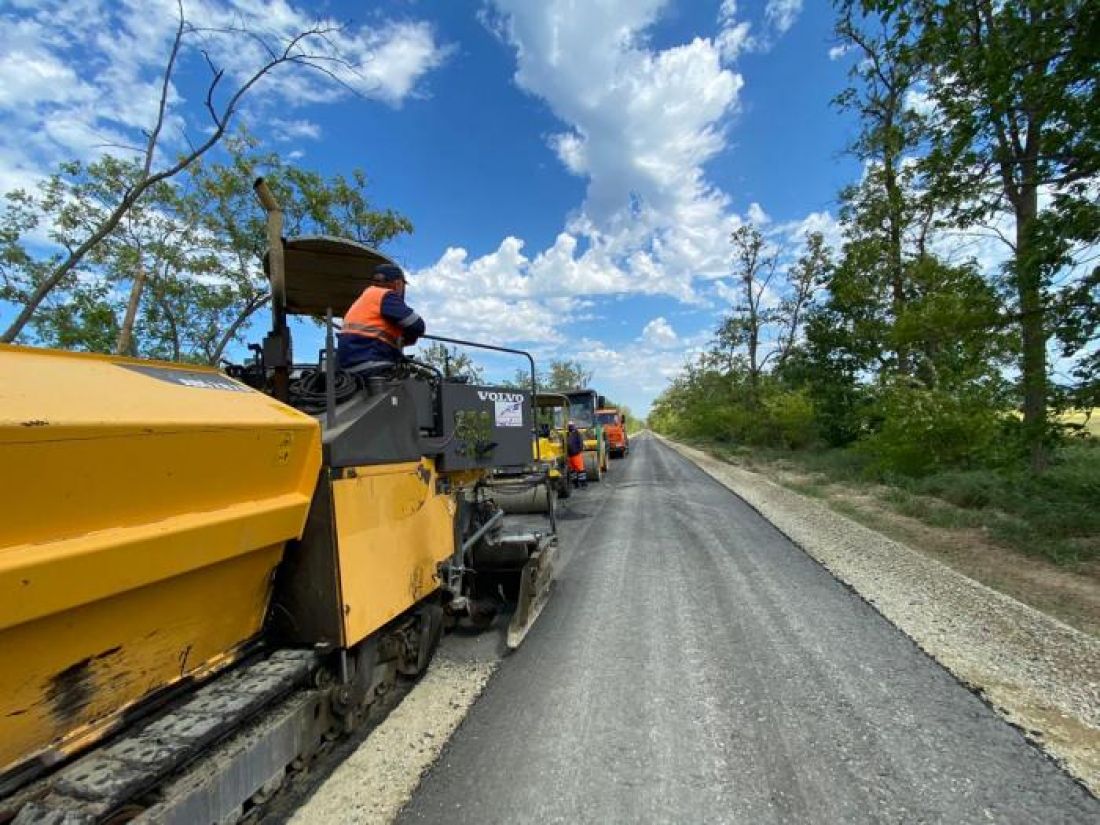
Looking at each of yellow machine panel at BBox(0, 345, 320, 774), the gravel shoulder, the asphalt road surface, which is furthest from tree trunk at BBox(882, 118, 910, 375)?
yellow machine panel at BBox(0, 345, 320, 774)

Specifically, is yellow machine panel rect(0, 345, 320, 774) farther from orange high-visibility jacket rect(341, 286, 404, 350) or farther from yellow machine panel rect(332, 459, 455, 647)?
orange high-visibility jacket rect(341, 286, 404, 350)

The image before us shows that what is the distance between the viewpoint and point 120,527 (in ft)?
5.70

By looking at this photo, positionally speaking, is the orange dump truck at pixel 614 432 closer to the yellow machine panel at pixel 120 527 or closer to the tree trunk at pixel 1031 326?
the tree trunk at pixel 1031 326

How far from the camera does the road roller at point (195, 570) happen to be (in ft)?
5.16

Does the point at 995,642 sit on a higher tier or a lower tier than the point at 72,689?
lower

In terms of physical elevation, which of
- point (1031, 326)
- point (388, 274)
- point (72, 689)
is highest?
point (1031, 326)

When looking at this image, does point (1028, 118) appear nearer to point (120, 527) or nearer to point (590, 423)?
point (120, 527)

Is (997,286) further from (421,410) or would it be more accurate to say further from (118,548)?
(118,548)

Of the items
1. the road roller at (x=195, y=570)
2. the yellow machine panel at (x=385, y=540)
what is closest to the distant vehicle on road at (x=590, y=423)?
the yellow machine panel at (x=385, y=540)

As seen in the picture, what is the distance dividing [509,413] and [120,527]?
10.0ft

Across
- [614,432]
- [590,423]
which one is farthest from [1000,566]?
[614,432]

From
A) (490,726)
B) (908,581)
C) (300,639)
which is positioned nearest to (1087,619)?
(908,581)

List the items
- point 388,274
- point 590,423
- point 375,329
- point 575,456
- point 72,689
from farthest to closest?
1. point 590,423
2. point 575,456
3. point 388,274
4. point 375,329
5. point 72,689

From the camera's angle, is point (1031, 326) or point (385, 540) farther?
point (1031, 326)
